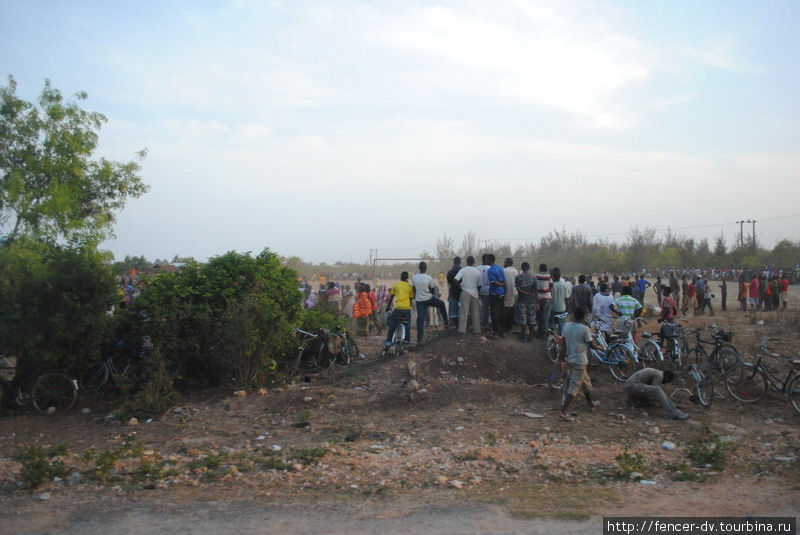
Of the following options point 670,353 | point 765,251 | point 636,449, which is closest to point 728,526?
point 636,449

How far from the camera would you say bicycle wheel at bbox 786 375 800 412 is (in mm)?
9375

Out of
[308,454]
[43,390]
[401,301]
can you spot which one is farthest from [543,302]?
[43,390]

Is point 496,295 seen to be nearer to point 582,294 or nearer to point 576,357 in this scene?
point 582,294

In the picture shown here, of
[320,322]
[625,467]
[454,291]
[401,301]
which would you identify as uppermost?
[454,291]

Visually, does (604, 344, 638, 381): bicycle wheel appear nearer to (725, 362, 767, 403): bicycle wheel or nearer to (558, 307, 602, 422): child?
(725, 362, 767, 403): bicycle wheel

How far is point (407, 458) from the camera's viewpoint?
7.39 meters

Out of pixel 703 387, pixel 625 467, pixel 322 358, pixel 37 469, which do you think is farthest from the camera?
pixel 322 358

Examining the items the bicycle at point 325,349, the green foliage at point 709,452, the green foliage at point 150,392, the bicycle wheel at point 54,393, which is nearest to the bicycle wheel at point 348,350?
the bicycle at point 325,349

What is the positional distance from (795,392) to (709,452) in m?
3.36

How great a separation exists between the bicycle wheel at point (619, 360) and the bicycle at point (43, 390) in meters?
9.45

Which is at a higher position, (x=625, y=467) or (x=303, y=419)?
(x=625, y=467)

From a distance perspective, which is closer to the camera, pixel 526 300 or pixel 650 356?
pixel 650 356

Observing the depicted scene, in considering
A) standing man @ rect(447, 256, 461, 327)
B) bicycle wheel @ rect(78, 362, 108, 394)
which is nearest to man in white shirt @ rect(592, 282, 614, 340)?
standing man @ rect(447, 256, 461, 327)

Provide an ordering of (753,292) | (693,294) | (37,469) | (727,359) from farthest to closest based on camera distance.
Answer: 1. (753,292)
2. (693,294)
3. (727,359)
4. (37,469)
